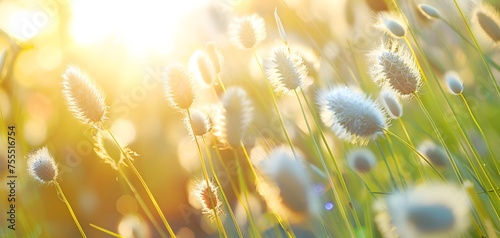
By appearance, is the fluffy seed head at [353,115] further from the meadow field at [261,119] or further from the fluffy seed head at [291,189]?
the fluffy seed head at [291,189]

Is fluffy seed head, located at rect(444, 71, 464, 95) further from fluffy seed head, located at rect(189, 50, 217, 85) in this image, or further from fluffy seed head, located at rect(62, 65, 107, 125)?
fluffy seed head, located at rect(62, 65, 107, 125)

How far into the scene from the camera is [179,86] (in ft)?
3.47

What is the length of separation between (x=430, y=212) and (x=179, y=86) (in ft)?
1.97

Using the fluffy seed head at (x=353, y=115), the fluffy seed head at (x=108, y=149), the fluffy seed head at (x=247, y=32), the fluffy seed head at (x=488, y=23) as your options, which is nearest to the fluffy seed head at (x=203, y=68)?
the fluffy seed head at (x=247, y=32)

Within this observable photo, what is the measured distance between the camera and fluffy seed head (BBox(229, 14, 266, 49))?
129cm

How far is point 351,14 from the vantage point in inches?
67.1

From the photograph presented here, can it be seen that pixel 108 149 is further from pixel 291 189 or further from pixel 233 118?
pixel 291 189

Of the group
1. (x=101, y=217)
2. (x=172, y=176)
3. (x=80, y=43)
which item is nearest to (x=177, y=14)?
(x=80, y=43)

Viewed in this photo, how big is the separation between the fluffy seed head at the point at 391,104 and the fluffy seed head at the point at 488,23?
0.25m

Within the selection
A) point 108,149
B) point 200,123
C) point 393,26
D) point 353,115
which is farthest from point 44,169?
point 393,26

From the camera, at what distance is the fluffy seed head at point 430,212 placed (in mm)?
583

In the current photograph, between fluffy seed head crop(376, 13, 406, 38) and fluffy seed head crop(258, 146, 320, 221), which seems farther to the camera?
fluffy seed head crop(376, 13, 406, 38)

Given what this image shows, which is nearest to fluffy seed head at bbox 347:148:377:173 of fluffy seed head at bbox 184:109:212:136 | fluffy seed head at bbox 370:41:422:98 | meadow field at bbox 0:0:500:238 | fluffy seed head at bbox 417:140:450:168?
meadow field at bbox 0:0:500:238

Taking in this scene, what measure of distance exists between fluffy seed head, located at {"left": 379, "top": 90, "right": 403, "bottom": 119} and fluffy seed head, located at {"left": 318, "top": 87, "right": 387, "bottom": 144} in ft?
0.32
